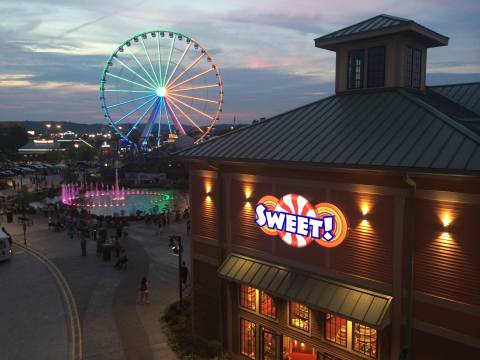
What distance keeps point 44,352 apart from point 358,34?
17.9 meters

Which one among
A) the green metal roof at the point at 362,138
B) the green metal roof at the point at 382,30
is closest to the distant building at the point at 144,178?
the green metal roof at the point at 362,138

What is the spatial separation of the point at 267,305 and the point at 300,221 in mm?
3916

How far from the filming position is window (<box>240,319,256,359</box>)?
51.6ft

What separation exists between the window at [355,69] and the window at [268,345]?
34.0 feet

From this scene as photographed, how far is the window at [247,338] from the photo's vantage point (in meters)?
15.7

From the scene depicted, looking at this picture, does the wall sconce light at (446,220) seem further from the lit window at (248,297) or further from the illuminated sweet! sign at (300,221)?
the lit window at (248,297)

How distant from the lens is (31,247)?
110ft

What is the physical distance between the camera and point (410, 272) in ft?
36.0

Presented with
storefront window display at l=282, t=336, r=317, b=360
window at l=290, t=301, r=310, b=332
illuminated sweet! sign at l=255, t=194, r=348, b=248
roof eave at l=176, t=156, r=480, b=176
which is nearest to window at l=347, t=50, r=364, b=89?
roof eave at l=176, t=156, r=480, b=176

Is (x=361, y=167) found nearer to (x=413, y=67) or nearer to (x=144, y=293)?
(x=413, y=67)

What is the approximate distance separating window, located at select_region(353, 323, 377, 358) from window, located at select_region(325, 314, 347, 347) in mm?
378

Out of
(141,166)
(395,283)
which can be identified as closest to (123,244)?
(395,283)

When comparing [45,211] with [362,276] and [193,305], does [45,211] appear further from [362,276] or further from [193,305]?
[362,276]

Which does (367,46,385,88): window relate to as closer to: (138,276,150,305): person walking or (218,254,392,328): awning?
(218,254,392,328): awning
